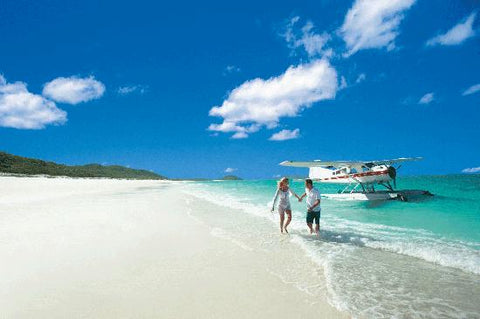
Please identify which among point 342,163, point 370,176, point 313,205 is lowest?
point 313,205

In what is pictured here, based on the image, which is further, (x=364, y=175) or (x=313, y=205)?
(x=364, y=175)

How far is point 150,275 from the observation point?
16.6 ft

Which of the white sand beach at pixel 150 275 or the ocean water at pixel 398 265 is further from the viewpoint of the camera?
the ocean water at pixel 398 265

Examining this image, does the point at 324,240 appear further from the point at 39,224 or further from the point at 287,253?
the point at 39,224

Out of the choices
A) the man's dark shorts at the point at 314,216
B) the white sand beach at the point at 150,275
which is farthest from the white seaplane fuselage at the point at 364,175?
the white sand beach at the point at 150,275

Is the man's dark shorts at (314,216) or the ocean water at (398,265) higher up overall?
the man's dark shorts at (314,216)

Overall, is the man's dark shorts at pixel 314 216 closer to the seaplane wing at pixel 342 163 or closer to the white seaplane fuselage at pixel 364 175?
the seaplane wing at pixel 342 163

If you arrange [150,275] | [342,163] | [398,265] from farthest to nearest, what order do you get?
[342,163], [398,265], [150,275]

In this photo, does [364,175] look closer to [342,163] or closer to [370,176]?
[370,176]

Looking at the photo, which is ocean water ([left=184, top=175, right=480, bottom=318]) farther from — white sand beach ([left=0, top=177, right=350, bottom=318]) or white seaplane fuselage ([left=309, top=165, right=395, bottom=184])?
white seaplane fuselage ([left=309, top=165, right=395, bottom=184])

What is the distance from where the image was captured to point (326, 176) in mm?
31703

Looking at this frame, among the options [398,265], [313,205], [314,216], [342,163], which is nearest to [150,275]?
[398,265]

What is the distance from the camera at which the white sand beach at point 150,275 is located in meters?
3.80

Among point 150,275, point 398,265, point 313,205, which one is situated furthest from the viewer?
point 313,205
